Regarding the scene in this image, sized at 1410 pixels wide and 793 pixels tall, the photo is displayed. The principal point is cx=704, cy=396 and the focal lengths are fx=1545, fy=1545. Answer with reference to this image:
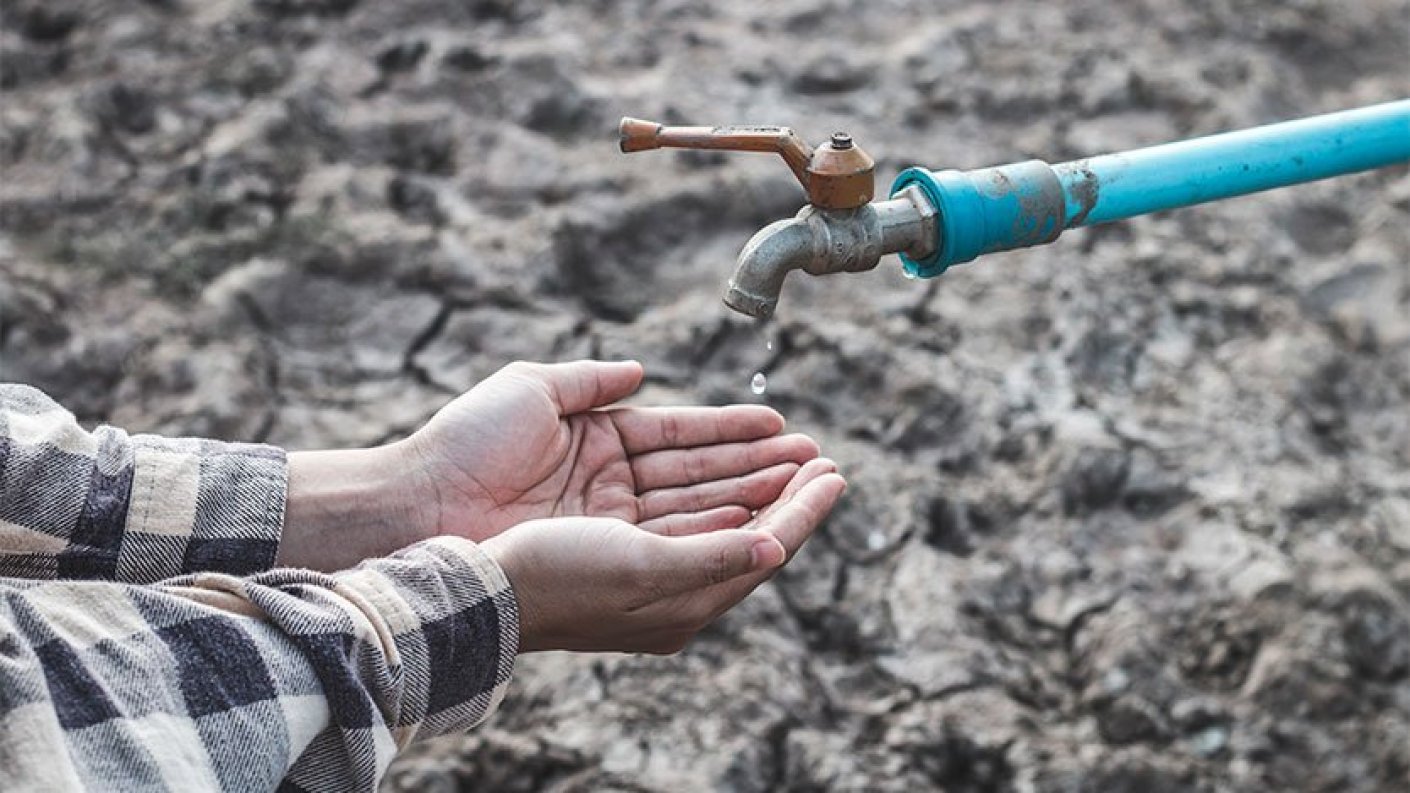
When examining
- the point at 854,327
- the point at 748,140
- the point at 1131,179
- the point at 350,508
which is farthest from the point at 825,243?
the point at 854,327

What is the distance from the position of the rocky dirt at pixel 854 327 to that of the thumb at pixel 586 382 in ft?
1.52

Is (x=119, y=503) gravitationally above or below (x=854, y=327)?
above

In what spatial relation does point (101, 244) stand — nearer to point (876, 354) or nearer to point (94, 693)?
point (876, 354)

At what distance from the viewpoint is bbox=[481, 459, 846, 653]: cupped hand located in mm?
1812

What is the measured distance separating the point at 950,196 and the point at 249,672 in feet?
3.03

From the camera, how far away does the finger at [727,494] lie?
2.21m

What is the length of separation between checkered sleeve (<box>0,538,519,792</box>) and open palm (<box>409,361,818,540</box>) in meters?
0.38

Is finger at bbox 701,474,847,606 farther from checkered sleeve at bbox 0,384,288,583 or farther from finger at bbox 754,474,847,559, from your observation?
checkered sleeve at bbox 0,384,288,583

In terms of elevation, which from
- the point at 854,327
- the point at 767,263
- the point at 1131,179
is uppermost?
the point at 1131,179

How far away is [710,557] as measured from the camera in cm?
185

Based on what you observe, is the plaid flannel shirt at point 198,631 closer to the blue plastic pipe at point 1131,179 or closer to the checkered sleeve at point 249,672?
the checkered sleeve at point 249,672

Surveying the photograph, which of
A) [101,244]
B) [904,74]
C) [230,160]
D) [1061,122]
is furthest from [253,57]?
[1061,122]

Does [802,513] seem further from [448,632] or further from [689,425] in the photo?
[448,632]

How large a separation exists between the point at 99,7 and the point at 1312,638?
3.04 meters
